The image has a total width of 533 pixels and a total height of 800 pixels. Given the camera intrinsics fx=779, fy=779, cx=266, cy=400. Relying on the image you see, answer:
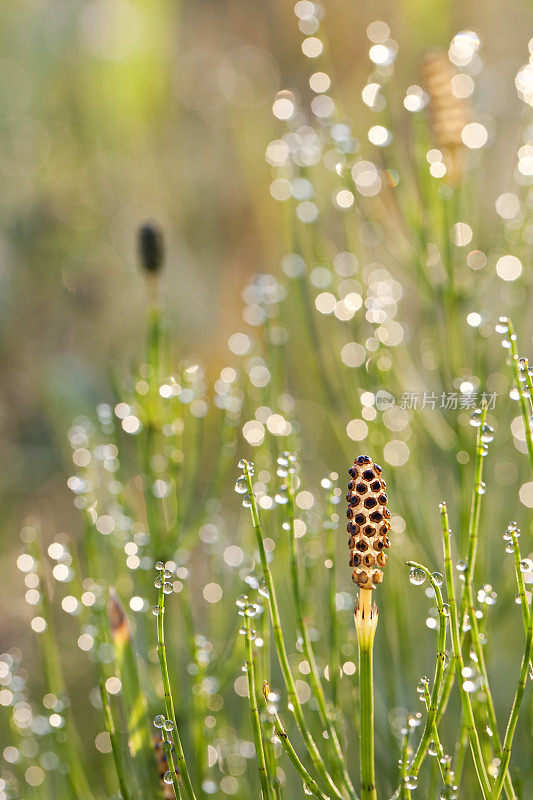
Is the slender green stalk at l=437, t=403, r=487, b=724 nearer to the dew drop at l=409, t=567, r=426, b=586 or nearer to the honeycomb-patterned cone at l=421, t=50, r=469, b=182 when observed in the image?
the dew drop at l=409, t=567, r=426, b=586

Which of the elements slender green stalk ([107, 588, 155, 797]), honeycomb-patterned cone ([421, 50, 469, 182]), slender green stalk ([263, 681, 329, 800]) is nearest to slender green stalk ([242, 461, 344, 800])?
slender green stalk ([263, 681, 329, 800])

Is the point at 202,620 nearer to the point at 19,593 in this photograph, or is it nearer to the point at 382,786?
the point at 19,593

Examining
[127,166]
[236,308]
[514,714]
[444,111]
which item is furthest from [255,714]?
[127,166]

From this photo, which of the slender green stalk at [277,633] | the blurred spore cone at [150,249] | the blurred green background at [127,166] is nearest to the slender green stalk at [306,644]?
the slender green stalk at [277,633]

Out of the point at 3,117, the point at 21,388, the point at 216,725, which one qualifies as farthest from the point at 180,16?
the point at 216,725

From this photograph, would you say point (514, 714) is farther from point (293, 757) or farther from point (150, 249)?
point (150, 249)
